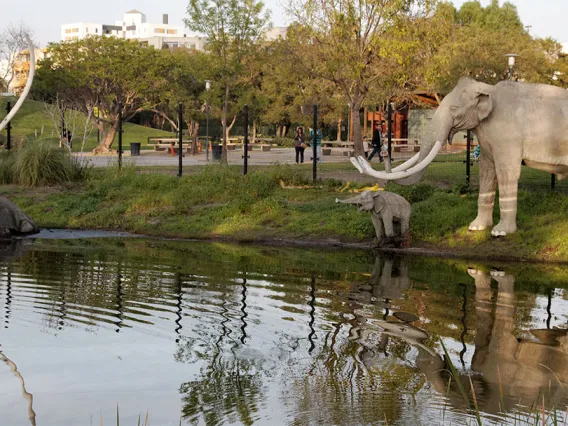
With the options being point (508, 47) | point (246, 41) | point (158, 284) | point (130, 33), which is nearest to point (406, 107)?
point (508, 47)

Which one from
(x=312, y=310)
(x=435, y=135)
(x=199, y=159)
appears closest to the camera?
(x=312, y=310)

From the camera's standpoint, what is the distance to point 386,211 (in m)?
13.6

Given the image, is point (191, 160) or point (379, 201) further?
point (191, 160)

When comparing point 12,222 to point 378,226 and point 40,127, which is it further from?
point 40,127

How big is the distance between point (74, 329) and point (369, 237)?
6.88 meters

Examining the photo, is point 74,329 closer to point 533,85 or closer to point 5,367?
point 5,367

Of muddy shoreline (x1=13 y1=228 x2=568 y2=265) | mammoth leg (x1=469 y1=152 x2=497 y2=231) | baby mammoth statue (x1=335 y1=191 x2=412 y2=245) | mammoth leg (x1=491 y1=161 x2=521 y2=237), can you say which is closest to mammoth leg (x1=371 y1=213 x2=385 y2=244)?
baby mammoth statue (x1=335 y1=191 x2=412 y2=245)

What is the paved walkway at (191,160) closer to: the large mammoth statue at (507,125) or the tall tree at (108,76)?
the tall tree at (108,76)

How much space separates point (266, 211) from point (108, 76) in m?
29.1

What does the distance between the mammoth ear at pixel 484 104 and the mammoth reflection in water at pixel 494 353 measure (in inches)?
122

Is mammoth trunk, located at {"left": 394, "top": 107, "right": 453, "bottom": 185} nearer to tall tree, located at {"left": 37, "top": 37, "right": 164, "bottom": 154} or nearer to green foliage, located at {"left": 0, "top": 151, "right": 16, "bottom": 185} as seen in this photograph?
green foliage, located at {"left": 0, "top": 151, "right": 16, "bottom": 185}

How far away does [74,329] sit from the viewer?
331 inches

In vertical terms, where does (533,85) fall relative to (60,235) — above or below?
above

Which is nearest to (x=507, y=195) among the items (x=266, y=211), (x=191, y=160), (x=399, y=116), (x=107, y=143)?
(x=266, y=211)
